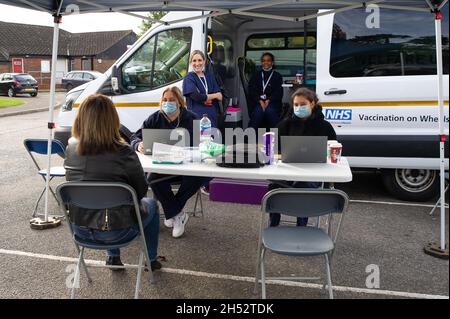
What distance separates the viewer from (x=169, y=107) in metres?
4.01

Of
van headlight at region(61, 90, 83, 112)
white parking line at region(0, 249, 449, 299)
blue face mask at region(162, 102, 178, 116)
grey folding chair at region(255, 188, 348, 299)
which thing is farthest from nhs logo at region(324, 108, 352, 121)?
van headlight at region(61, 90, 83, 112)

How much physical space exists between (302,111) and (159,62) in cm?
257

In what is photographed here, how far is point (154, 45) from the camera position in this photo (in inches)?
221

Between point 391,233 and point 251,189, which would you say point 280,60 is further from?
point 391,233

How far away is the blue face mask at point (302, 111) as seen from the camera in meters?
3.71

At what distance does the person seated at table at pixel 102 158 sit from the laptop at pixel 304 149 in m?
1.13

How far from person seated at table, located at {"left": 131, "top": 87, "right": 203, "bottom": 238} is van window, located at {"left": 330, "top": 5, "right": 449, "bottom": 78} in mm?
1969

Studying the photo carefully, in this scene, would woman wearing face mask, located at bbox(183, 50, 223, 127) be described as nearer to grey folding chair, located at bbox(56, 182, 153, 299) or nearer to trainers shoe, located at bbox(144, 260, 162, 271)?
trainers shoe, located at bbox(144, 260, 162, 271)

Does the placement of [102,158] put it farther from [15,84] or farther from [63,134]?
[15,84]

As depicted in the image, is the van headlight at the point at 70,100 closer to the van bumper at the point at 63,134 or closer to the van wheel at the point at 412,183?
the van bumper at the point at 63,134

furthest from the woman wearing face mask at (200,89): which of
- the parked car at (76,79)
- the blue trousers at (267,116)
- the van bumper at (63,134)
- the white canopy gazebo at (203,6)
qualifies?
the parked car at (76,79)

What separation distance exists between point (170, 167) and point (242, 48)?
460cm

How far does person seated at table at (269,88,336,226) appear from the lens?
12.2 ft

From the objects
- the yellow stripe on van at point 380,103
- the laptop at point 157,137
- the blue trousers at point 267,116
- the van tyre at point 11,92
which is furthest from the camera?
the van tyre at point 11,92
